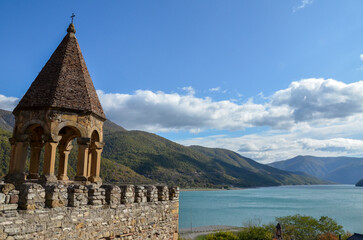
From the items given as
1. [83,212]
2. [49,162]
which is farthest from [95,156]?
[83,212]

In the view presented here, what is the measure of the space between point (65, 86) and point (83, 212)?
454 centimetres

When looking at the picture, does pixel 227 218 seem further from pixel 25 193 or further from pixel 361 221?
pixel 25 193

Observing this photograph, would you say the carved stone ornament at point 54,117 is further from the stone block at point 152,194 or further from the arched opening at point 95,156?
the stone block at point 152,194

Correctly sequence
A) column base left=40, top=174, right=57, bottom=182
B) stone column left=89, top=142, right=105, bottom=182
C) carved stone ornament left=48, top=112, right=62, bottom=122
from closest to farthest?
1. column base left=40, top=174, right=57, bottom=182
2. carved stone ornament left=48, top=112, right=62, bottom=122
3. stone column left=89, top=142, right=105, bottom=182

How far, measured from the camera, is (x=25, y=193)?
551 centimetres

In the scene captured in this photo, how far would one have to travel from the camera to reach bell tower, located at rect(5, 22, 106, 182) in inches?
343

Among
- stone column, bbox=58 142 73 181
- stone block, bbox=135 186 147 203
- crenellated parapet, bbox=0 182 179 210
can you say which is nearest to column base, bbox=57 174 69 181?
stone column, bbox=58 142 73 181

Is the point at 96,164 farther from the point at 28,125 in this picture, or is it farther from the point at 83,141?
the point at 28,125

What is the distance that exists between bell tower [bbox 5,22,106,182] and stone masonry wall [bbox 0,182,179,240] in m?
1.98

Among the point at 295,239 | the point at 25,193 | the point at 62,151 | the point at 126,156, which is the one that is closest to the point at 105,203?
the point at 25,193

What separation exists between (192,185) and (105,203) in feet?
498

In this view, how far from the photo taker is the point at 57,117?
8766 mm

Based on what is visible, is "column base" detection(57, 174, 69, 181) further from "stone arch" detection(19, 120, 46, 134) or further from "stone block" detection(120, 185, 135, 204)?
"stone block" detection(120, 185, 135, 204)

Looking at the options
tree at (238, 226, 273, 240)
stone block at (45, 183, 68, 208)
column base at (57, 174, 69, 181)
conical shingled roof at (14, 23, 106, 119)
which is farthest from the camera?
tree at (238, 226, 273, 240)
